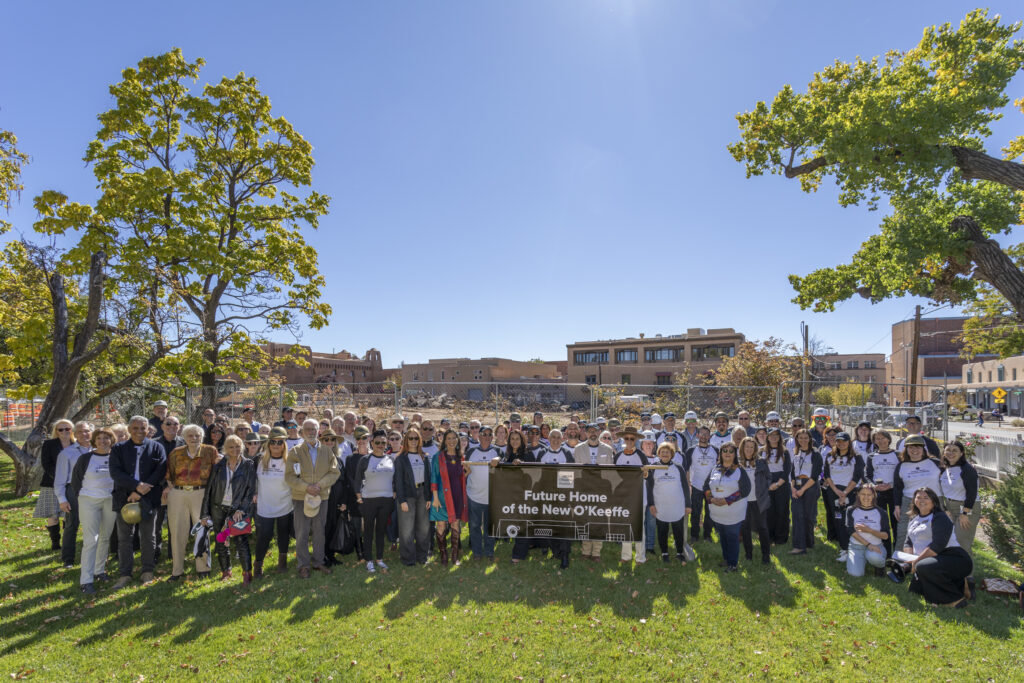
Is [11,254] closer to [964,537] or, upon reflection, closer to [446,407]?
[446,407]

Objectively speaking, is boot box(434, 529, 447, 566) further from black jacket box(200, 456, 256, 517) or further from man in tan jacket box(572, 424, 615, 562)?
black jacket box(200, 456, 256, 517)

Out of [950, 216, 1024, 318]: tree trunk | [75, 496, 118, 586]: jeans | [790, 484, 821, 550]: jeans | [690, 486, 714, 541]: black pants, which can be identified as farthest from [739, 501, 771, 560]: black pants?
[75, 496, 118, 586]: jeans

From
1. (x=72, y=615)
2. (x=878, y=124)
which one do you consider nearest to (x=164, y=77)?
(x=72, y=615)

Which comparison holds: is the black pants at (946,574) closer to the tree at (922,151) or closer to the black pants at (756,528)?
the black pants at (756,528)

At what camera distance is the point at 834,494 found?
855 cm

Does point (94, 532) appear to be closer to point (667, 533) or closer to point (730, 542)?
point (667, 533)

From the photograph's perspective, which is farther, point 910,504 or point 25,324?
point 25,324

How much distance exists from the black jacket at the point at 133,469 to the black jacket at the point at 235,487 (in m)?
0.62

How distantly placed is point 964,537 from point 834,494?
169 cm

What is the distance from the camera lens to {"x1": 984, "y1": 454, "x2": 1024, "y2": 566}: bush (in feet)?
23.2

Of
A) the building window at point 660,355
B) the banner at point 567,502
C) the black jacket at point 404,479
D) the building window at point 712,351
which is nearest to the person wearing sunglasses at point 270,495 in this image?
the black jacket at point 404,479

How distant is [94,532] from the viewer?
22.3 feet

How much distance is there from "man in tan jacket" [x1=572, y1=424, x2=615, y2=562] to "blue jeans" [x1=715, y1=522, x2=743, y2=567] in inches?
70.4

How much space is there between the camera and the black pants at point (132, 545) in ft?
Result: 22.5
